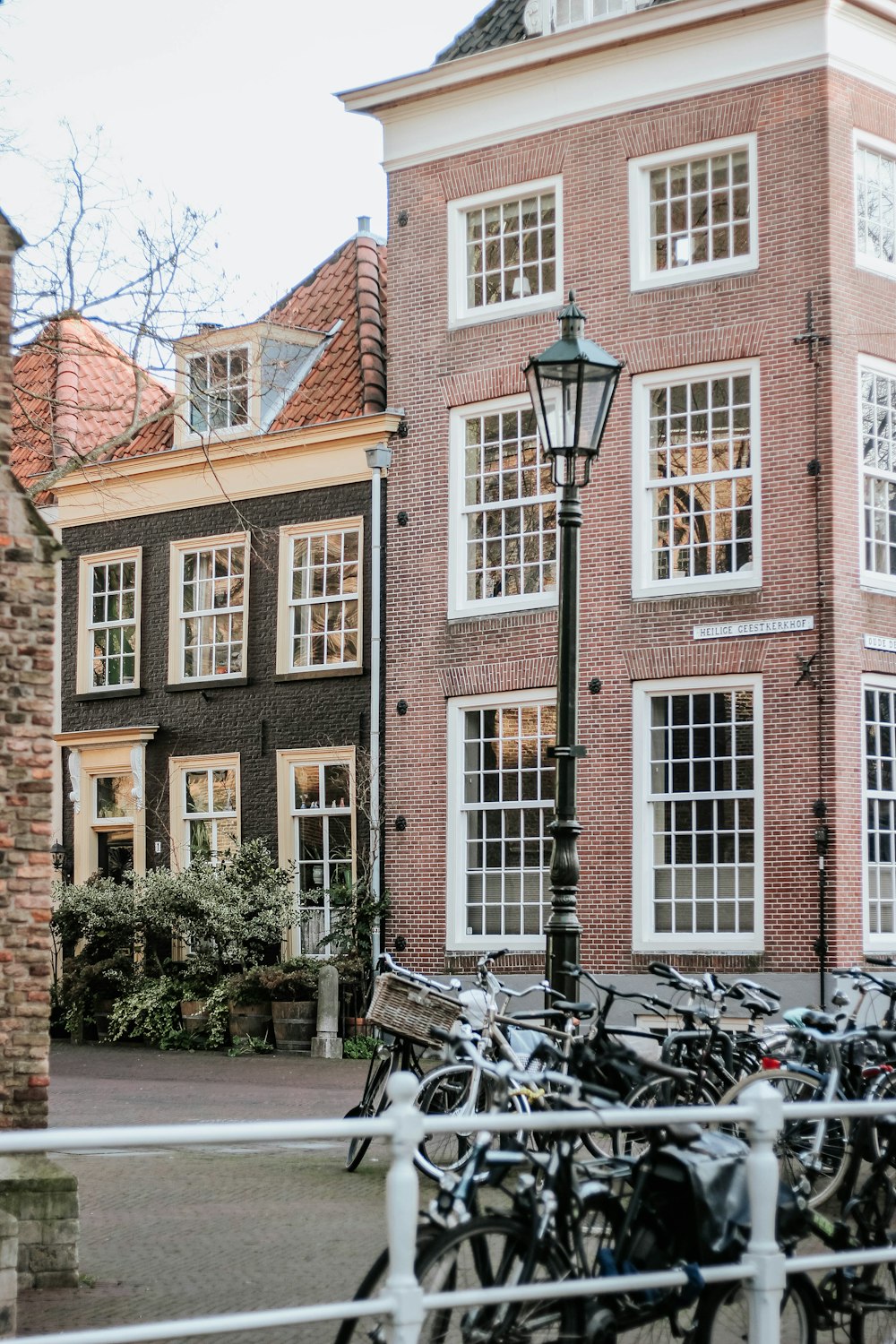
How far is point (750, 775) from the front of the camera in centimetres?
2102

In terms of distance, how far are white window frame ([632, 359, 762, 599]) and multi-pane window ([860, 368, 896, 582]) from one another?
121 cm

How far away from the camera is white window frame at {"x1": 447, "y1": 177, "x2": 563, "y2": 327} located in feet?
75.6

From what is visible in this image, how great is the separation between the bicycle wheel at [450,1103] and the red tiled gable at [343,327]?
15.1 meters

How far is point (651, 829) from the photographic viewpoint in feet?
71.2

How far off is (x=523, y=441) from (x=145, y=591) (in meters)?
7.44

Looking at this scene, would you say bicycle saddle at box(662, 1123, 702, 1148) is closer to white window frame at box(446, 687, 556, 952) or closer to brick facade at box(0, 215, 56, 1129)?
brick facade at box(0, 215, 56, 1129)

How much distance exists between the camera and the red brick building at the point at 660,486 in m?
20.7

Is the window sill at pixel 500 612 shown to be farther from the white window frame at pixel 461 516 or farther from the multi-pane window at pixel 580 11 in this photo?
the multi-pane window at pixel 580 11

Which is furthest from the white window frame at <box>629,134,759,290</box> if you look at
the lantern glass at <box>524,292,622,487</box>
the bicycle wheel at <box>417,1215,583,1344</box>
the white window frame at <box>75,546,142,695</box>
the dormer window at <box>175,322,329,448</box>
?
the bicycle wheel at <box>417,1215,583,1344</box>

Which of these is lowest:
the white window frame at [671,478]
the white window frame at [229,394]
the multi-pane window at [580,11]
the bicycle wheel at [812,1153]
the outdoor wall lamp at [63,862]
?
the bicycle wheel at [812,1153]

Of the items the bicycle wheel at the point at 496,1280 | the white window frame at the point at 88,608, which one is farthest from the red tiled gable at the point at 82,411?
the bicycle wheel at the point at 496,1280

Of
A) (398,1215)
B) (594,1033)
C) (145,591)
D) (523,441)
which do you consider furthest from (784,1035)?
(145,591)

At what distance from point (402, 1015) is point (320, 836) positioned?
1435cm

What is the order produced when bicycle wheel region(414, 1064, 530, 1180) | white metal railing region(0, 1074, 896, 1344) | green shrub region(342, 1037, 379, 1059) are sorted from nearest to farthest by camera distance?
1. white metal railing region(0, 1074, 896, 1344)
2. bicycle wheel region(414, 1064, 530, 1180)
3. green shrub region(342, 1037, 379, 1059)
